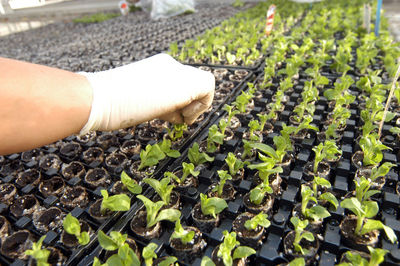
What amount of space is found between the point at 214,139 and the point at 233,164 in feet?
0.43

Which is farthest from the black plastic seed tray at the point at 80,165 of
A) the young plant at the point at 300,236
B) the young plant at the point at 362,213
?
the young plant at the point at 362,213

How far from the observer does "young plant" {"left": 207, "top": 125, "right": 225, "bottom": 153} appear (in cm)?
94

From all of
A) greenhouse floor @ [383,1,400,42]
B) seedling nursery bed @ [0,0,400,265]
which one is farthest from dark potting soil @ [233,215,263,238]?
greenhouse floor @ [383,1,400,42]

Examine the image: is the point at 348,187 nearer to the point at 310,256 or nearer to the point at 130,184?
the point at 310,256

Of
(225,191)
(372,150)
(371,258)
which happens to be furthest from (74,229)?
(372,150)

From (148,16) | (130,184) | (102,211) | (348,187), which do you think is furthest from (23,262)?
(148,16)

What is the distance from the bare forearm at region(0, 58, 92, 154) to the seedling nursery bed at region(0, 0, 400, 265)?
223 mm

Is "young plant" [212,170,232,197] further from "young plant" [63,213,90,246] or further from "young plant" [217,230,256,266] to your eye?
"young plant" [63,213,90,246]

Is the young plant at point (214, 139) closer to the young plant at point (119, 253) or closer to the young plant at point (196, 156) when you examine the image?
the young plant at point (196, 156)

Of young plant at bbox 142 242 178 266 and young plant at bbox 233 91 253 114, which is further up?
young plant at bbox 233 91 253 114

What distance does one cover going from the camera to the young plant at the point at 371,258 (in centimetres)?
54

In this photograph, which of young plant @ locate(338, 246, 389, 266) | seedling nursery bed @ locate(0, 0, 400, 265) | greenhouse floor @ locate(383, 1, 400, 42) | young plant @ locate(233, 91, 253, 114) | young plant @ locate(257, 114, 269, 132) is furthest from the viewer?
greenhouse floor @ locate(383, 1, 400, 42)

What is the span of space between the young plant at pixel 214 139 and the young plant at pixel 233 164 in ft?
0.35

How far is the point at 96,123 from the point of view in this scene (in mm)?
856
